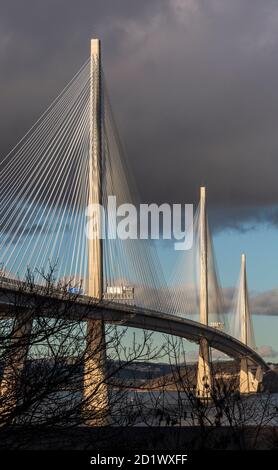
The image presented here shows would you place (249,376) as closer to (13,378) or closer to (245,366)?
(245,366)

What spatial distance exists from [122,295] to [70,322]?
24462 mm

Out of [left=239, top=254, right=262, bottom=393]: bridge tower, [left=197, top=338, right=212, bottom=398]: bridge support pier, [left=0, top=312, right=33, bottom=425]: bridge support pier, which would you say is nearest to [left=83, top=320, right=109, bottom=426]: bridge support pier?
[left=0, top=312, right=33, bottom=425]: bridge support pier

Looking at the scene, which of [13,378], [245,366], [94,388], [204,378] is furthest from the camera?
[245,366]

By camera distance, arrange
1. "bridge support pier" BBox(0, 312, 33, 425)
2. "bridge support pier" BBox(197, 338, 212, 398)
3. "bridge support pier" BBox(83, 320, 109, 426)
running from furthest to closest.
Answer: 1. "bridge support pier" BBox(197, 338, 212, 398)
2. "bridge support pier" BBox(83, 320, 109, 426)
3. "bridge support pier" BBox(0, 312, 33, 425)

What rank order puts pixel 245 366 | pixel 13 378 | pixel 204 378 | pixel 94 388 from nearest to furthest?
pixel 13 378
pixel 94 388
pixel 204 378
pixel 245 366

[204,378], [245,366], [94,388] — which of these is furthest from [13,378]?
[245,366]

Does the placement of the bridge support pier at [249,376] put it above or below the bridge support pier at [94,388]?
above

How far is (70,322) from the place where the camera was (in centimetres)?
693

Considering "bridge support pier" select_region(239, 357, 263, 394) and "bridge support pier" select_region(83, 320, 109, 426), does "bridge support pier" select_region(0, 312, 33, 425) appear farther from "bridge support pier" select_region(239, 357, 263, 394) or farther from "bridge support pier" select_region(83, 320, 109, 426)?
"bridge support pier" select_region(239, 357, 263, 394)

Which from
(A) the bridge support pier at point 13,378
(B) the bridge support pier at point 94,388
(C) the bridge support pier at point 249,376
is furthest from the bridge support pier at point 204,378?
(C) the bridge support pier at point 249,376

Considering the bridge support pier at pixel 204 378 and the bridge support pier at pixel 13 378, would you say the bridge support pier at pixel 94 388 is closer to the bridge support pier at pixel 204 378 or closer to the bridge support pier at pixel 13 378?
the bridge support pier at pixel 13 378

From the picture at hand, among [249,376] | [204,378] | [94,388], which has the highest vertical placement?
[249,376]
